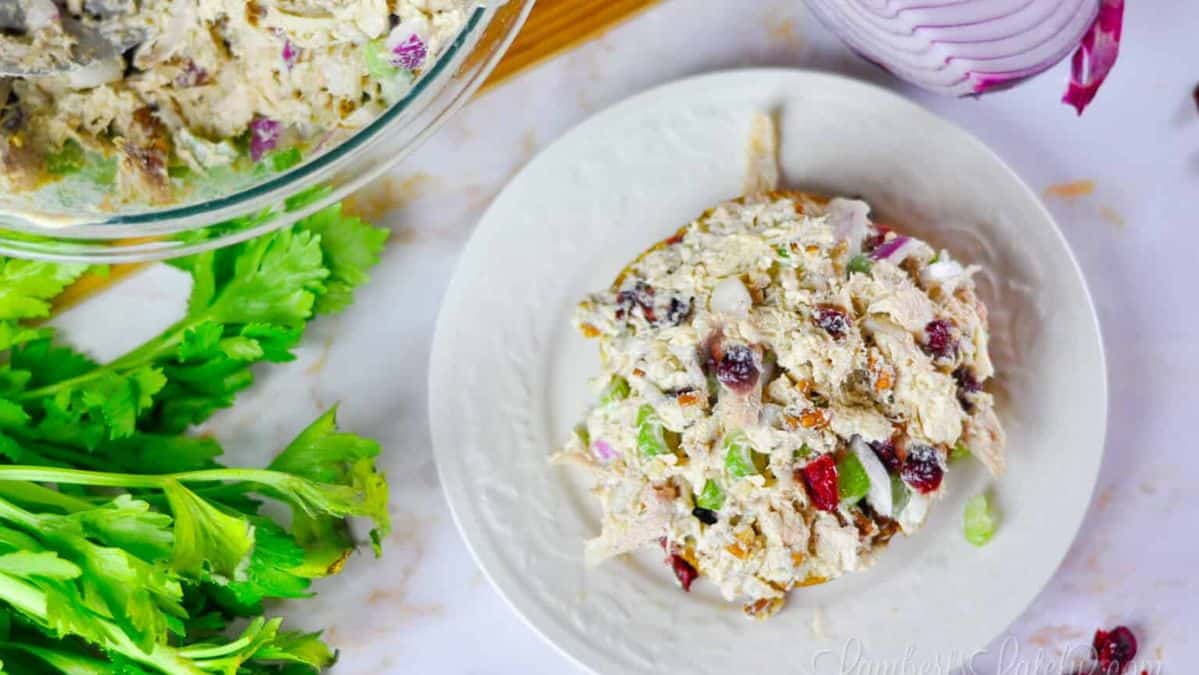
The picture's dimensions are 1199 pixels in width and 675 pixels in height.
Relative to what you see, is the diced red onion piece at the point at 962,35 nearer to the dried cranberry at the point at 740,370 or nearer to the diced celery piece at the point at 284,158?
the dried cranberry at the point at 740,370

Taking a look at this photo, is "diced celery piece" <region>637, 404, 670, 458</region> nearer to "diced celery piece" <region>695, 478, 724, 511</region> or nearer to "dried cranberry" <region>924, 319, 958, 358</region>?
"diced celery piece" <region>695, 478, 724, 511</region>

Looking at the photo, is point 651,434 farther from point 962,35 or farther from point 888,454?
point 962,35

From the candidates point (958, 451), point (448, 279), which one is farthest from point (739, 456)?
point (448, 279)

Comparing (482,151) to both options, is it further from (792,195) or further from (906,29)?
(906,29)

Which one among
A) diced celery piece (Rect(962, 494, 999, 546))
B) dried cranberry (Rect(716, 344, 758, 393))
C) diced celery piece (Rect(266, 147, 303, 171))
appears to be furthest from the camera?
diced celery piece (Rect(962, 494, 999, 546))

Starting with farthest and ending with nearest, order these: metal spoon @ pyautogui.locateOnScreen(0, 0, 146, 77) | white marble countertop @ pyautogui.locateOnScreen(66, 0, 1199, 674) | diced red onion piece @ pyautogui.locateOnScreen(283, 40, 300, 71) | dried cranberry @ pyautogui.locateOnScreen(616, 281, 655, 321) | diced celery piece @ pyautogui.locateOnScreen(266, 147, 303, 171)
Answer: white marble countertop @ pyautogui.locateOnScreen(66, 0, 1199, 674) < dried cranberry @ pyautogui.locateOnScreen(616, 281, 655, 321) < diced celery piece @ pyautogui.locateOnScreen(266, 147, 303, 171) < diced red onion piece @ pyautogui.locateOnScreen(283, 40, 300, 71) < metal spoon @ pyautogui.locateOnScreen(0, 0, 146, 77)

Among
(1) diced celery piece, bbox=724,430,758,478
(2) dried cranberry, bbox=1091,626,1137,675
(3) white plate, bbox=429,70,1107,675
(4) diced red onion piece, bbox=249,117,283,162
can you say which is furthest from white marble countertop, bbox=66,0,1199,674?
(1) diced celery piece, bbox=724,430,758,478
